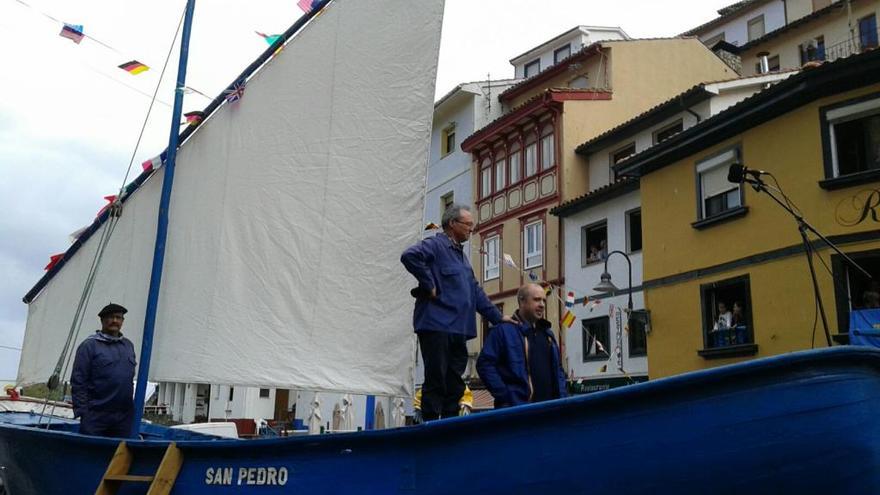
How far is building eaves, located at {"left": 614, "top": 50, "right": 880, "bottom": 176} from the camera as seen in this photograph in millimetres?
13664

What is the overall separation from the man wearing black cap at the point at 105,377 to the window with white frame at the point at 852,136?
467 inches

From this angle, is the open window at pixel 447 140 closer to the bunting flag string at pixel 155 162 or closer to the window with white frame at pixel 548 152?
the window with white frame at pixel 548 152

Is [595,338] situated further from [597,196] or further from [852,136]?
[852,136]

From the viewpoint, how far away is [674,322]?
1706 centimetres

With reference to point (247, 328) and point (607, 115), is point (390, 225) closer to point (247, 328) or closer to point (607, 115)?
point (247, 328)

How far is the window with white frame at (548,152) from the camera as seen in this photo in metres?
24.8

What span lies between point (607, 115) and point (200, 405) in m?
23.3

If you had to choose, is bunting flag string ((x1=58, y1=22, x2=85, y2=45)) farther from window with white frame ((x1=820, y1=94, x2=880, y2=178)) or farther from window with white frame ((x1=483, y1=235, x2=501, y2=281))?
window with white frame ((x1=483, y1=235, x2=501, y2=281))

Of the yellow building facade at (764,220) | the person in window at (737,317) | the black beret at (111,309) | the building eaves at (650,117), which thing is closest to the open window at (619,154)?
the building eaves at (650,117)

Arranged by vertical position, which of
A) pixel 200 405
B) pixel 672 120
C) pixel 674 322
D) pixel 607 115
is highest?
pixel 607 115

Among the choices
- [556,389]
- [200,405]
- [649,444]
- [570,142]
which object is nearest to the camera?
[649,444]

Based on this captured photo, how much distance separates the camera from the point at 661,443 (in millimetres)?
3740

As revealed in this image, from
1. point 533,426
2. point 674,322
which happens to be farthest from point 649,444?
point 674,322

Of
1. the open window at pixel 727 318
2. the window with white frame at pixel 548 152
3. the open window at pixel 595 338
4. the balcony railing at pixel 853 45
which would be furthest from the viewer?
the balcony railing at pixel 853 45
